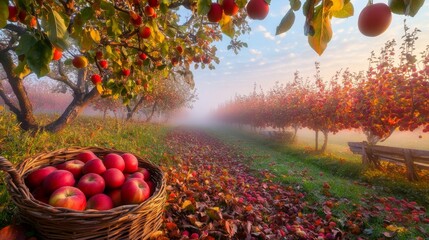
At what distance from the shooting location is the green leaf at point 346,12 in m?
1.00

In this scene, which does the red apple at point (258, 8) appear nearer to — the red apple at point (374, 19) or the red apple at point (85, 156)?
the red apple at point (374, 19)

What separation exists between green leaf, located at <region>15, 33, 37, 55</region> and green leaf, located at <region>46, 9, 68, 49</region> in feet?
0.39

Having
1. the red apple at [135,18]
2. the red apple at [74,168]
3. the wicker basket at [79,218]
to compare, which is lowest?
the wicker basket at [79,218]

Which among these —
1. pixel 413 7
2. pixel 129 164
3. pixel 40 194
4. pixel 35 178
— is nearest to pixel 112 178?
pixel 129 164

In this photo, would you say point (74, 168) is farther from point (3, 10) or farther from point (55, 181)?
point (3, 10)

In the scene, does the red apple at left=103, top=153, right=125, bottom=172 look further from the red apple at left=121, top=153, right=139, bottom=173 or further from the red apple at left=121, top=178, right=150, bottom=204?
the red apple at left=121, top=178, right=150, bottom=204

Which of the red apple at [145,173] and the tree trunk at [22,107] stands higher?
the tree trunk at [22,107]

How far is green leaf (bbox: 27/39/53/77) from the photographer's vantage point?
43.4 inches

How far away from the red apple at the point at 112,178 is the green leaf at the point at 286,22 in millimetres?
2017

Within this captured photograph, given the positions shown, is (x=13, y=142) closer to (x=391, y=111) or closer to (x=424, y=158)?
(x=424, y=158)

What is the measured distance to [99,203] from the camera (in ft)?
6.42

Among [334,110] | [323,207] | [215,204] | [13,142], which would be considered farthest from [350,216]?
[334,110]

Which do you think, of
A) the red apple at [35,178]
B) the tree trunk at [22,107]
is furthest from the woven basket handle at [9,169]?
the tree trunk at [22,107]

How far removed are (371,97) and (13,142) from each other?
11485 mm
